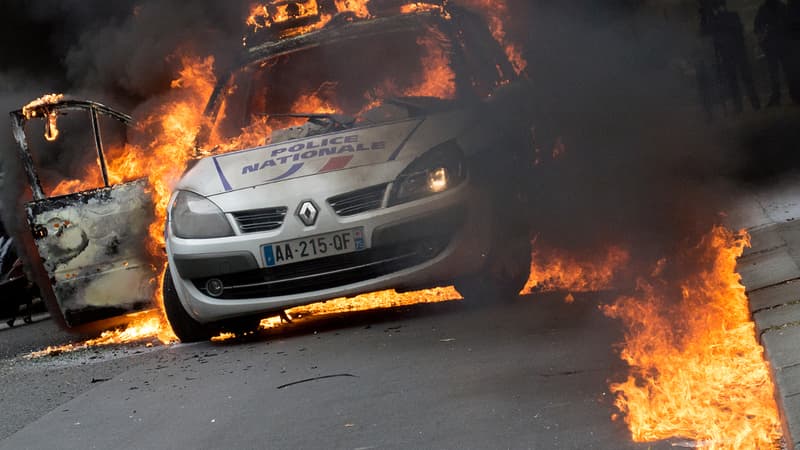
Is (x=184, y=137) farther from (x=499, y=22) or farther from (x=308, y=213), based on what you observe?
(x=499, y=22)

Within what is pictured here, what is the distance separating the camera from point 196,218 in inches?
291

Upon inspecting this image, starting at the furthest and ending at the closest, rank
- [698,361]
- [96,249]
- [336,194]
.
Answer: [96,249] → [336,194] → [698,361]

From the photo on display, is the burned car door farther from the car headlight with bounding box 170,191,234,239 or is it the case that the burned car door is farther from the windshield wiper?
the windshield wiper

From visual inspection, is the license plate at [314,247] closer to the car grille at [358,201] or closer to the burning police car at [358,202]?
the burning police car at [358,202]

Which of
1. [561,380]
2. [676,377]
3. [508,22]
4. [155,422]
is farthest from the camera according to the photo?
[508,22]

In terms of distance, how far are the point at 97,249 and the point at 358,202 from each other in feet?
7.67

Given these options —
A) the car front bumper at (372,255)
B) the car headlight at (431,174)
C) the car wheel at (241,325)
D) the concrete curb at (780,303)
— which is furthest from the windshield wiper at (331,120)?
the concrete curb at (780,303)

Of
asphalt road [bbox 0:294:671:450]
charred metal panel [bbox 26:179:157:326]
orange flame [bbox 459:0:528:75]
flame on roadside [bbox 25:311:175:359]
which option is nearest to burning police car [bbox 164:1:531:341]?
asphalt road [bbox 0:294:671:450]

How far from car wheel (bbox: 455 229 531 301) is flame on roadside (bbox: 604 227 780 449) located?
90 cm

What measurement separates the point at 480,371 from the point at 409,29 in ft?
11.4

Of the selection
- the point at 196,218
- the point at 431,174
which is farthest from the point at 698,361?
the point at 196,218

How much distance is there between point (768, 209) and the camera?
31.2 feet

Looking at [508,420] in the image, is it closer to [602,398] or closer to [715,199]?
[602,398]

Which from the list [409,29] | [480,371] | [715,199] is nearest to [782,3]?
[715,199]
